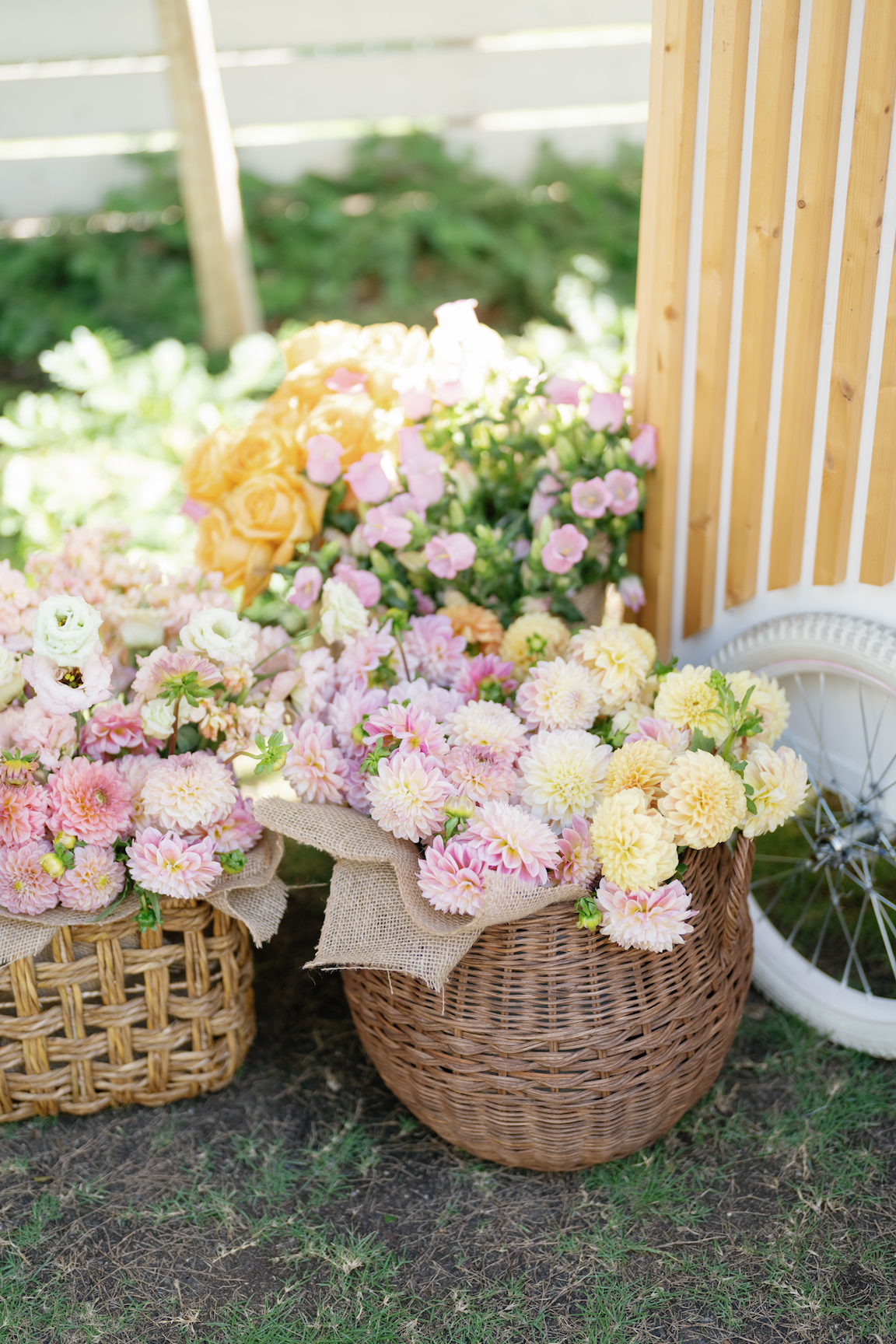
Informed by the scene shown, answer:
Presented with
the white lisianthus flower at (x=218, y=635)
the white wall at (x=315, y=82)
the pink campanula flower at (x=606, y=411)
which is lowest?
the white lisianthus flower at (x=218, y=635)

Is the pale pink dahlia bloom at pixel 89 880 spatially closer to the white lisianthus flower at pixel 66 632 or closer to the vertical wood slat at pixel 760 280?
the white lisianthus flower at pixel 66 632

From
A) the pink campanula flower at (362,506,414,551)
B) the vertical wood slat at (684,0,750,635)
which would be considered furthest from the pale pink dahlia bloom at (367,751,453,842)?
the vertical wood slat at (684,0,750,635)

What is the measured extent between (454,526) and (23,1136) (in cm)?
125

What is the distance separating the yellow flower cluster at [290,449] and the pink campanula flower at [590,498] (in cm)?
39

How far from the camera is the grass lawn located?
1.44 m

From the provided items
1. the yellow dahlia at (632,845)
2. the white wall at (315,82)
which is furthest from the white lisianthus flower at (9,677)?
the white wall at (315,82)

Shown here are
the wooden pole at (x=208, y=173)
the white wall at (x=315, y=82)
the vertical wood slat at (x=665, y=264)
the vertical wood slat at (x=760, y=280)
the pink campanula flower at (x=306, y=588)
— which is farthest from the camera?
the white wall at (x=315, y=82)

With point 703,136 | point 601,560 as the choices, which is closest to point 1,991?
point 601,560

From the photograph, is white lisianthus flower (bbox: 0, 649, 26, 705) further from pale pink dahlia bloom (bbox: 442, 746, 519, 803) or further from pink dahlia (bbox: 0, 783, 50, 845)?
pale pink dahlia bloom (bbox: 442, 746, 519, 803)

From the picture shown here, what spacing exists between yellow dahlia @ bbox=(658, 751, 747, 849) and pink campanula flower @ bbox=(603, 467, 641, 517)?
623 millimetres

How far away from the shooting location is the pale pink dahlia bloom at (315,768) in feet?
5.26

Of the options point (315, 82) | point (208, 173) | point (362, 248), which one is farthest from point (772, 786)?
point (315, 82)

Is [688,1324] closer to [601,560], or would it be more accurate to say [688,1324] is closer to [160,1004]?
[160,1004]

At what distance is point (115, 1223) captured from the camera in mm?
1588
